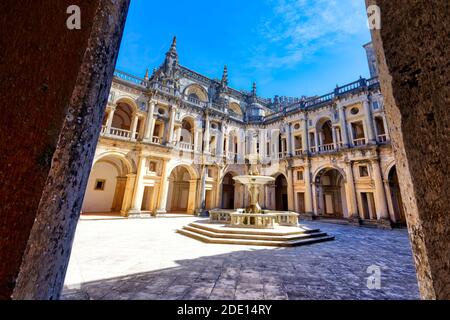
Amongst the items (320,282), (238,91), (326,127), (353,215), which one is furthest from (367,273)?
(238,91)

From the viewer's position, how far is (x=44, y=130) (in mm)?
883

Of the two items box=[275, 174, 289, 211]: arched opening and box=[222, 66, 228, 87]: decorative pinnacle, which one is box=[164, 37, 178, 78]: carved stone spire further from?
box=[275, 174, 289, 211]: arched opening

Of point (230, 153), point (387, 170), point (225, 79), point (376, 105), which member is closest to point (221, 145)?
point (230, 153)

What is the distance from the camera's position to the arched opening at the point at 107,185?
1605cm

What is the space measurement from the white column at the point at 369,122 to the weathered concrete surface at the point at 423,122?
1638cm

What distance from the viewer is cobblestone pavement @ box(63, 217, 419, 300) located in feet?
10.7

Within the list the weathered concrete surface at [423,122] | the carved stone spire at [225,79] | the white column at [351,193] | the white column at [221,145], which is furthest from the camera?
the carved stone spire at [225,79]

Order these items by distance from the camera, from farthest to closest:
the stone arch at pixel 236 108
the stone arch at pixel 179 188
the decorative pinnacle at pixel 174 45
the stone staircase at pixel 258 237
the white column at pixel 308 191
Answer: the stone arch at pixel 236 108 < the stone arch at pixel 179 188 < the decorative pinnacle at pixel 174 45 < the white column at pixel 308 191 < the stone staircase at pixel 258 237

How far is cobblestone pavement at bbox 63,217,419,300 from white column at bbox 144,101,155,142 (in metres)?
10.3

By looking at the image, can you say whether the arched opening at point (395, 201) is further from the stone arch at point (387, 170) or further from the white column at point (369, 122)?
the white column at point (369, 122)

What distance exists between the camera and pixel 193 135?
19.0m

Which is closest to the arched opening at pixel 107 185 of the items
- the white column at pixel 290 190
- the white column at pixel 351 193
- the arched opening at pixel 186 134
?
the arched opening at pixel 186 134

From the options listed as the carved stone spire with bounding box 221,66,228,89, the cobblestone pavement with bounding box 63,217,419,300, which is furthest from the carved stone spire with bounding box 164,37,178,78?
the cobblestone pavement with bounding box 63,217,419,300

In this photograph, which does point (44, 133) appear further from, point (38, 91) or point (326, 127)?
point (326, 127)
